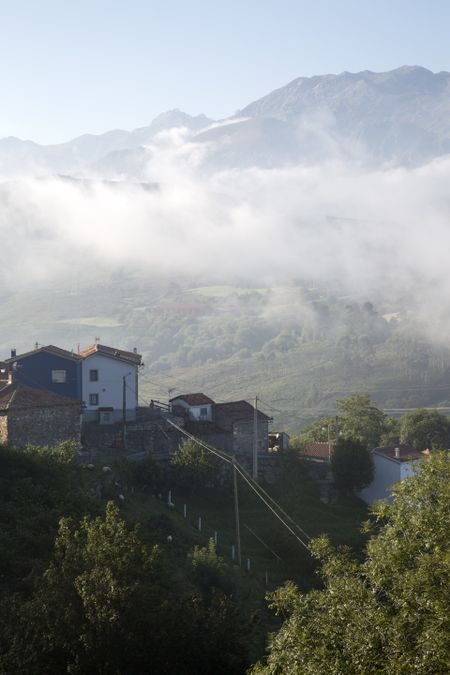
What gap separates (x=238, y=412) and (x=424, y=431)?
19.1 meters

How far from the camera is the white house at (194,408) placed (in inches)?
2313

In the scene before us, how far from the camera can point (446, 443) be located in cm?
7038

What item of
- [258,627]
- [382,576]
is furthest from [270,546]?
[382,576]

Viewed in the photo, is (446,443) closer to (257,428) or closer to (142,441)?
(257,428)

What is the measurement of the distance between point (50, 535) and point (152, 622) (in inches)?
234

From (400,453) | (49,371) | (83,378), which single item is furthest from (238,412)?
(49,371)

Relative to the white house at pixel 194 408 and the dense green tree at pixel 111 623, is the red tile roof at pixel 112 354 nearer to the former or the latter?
the white house at pixel 194 408

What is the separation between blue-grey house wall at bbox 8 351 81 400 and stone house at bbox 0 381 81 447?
7.50 meters

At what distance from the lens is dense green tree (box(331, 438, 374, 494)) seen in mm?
55219

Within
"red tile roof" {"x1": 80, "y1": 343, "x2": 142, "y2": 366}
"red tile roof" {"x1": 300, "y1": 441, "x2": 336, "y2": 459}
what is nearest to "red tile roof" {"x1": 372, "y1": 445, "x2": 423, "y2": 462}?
"red tile roof" {"x1": 300, "y1": 441, "x2": 336, "y2": 459}

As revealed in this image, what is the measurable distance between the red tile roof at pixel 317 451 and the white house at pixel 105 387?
1092 cm

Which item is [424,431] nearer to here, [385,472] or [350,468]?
[385,472]

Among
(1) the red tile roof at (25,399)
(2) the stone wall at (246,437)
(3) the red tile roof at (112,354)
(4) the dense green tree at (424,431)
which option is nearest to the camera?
(1) the red tile roof at (25,399)

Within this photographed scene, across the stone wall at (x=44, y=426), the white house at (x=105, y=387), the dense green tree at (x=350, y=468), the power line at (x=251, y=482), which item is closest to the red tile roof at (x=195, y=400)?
the white house at (x=105, y=387)
